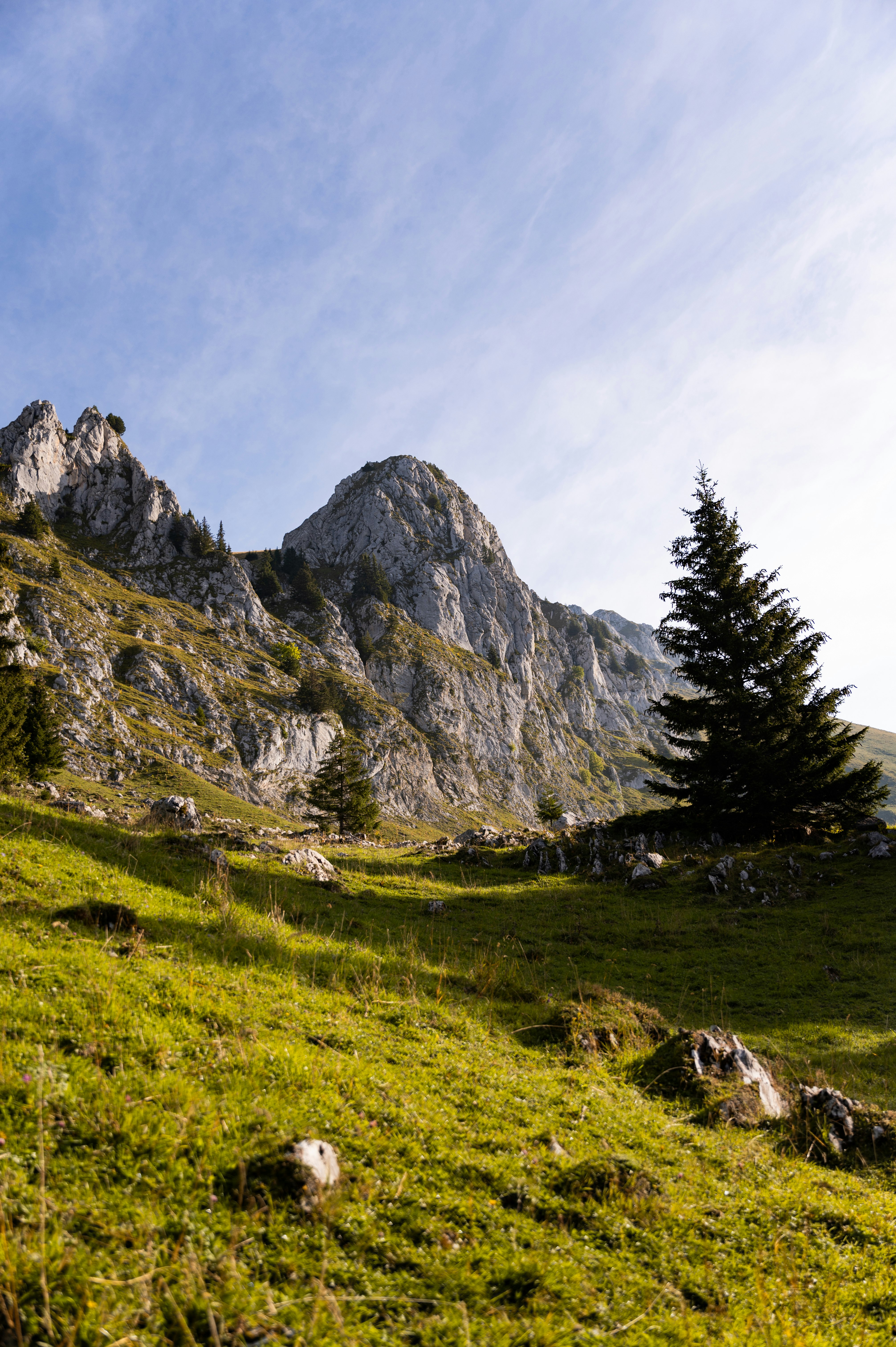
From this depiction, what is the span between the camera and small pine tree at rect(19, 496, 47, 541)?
11025 centimetres

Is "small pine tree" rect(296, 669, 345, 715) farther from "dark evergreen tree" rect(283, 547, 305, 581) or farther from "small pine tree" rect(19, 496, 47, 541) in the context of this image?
"small pine tree" rect(19, 496, 47, 541)

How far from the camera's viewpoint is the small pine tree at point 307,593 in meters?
154

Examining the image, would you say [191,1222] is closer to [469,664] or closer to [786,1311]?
[786,1311]

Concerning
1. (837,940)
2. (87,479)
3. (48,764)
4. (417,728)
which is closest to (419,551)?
(417,728)

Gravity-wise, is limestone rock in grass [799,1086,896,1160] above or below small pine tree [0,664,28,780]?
below

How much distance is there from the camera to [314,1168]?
4.62 m

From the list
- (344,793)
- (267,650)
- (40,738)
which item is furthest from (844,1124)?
(267,650)

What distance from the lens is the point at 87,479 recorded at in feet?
461

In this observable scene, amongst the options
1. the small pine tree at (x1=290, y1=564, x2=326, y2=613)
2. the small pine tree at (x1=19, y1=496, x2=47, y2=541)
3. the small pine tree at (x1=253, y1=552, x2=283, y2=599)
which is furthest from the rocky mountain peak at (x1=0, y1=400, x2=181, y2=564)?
the small pine tree at (x1=290, y1=564, x2=326, y2=613)

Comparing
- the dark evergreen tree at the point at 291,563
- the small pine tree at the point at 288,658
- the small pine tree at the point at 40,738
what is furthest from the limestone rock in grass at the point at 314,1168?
the dark evergreen tree at the point at 291,563

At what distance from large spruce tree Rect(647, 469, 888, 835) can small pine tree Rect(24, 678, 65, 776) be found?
48.7 metres

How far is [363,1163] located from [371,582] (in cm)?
17366

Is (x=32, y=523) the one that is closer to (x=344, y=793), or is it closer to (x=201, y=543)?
(x=201, y=543)

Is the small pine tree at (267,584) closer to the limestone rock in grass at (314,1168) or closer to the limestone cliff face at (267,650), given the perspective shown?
the limestone cliff face at (267,650)
